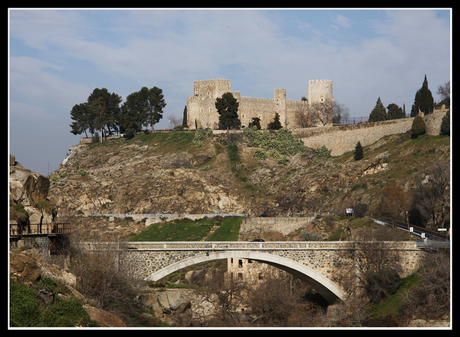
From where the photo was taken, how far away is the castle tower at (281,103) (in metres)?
93.8

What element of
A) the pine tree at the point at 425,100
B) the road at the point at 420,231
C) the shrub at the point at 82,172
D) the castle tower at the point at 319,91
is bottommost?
the road at the point at 420,231

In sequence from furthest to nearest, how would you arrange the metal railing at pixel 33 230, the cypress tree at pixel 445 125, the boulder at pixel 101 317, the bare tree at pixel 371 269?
the cypress tree at pixel 445 125 → the bare tree at pixel 371 269 → the metal railing at pixel 33 230 → the boulder at pixel 101 317

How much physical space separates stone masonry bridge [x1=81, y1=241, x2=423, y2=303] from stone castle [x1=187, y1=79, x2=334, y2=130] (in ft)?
156

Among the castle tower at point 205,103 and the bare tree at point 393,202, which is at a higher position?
the castle tower at point 205,103

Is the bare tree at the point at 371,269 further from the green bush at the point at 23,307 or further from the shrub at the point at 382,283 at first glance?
Answer: the green bush at the point at 23,307

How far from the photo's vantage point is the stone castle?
9131 cm

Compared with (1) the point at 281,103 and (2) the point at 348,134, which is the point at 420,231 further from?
(1) the point at 281,103

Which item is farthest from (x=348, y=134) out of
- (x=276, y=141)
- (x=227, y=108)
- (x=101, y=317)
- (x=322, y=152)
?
(x=101, y=317)

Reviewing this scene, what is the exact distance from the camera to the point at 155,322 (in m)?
38.3

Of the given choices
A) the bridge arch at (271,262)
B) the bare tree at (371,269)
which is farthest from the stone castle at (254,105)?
the bare tree at (371,269)

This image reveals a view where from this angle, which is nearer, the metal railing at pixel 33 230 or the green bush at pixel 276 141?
the metal railing at pixel 33 230

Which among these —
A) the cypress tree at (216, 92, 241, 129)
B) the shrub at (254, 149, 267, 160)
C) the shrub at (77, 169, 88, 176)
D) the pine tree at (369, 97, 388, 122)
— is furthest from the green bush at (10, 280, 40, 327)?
the pine tree at (369, 97, 388, 122)

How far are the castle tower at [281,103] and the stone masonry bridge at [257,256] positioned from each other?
5065 cm
